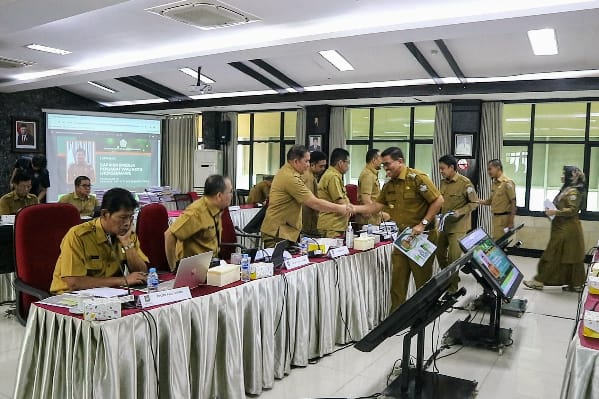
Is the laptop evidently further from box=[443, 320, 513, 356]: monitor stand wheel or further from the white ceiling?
the white ceiling

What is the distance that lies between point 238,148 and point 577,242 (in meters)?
7.22

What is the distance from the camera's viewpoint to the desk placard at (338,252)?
3480 millimetres

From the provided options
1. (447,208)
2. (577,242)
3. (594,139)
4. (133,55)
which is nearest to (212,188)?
(447,208)

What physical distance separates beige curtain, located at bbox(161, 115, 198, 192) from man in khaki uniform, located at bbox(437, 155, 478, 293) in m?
6.94

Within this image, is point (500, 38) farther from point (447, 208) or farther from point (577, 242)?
point (577, 242)

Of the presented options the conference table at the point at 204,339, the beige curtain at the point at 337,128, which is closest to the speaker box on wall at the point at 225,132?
the beige curtain at the point at 337,128

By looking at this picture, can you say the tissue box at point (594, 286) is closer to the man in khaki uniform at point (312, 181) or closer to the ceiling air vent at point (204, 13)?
the man in khaki uniform at point (312, 181)

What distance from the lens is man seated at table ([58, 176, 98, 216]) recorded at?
5.66 m

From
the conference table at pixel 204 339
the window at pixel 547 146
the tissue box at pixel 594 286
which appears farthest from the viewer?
the window at pixel 547 146

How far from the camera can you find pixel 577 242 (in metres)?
5.23

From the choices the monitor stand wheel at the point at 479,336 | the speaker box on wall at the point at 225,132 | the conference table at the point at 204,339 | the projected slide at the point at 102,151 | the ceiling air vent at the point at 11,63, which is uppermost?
the ceiling air vent at the point at 11,63

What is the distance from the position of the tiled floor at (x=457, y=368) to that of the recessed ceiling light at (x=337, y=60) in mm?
3976

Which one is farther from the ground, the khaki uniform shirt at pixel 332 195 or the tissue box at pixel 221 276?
the khaki uniform shirt at pixel 332 195

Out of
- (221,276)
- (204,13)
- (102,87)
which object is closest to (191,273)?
(221,276)
